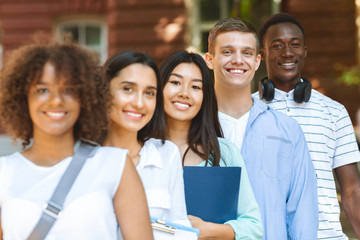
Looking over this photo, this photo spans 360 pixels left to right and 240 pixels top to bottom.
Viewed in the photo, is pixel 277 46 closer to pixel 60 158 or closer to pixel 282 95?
pixel 282 95

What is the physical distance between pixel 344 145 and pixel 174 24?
8.12 meters

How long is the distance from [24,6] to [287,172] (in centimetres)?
1047

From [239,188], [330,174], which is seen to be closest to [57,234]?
[239,188]

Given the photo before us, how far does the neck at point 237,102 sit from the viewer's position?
9.49ft

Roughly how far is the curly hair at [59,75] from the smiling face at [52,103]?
0.02m

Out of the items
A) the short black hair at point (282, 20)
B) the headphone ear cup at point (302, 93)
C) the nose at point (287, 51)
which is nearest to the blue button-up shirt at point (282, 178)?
the headphone ear cup at point (302, 93)

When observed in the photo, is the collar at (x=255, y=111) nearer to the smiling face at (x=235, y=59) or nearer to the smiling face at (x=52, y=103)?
the smiling face at (x=235, y=59)

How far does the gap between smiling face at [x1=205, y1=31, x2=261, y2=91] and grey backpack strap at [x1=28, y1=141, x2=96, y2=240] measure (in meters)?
1.35

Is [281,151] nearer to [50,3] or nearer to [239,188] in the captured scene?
[239,188]

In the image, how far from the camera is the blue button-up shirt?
2545 millimetres

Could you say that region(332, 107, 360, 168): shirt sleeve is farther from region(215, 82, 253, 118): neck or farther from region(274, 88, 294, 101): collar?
region(215, 82, 253, 118): neck

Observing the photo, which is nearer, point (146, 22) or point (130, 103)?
point (130, 103)

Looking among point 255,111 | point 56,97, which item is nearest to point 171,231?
point 56,97

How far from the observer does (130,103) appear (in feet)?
6.84
